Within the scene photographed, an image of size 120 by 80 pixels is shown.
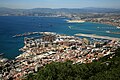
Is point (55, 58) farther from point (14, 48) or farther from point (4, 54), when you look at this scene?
point (14, 48)

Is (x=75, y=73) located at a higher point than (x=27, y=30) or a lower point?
higher

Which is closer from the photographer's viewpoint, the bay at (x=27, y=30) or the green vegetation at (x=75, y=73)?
the green vegetation at (x=75, y=73)

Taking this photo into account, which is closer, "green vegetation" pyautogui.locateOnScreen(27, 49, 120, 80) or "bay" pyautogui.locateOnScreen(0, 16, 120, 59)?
"green vegetation" pyautogui.locateOnScreen(27, 49, 120, 80)

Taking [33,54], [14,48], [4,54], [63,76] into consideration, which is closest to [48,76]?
[63,76]

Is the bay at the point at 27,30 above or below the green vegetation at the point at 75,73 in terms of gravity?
below

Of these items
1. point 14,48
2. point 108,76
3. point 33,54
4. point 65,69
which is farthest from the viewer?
point 14,48

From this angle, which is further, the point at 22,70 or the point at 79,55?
the point at 79,55

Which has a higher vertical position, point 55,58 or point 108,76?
point 108,76

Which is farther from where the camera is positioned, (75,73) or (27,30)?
(27,30)

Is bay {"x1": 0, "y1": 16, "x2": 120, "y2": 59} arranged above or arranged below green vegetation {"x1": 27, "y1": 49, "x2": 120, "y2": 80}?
below

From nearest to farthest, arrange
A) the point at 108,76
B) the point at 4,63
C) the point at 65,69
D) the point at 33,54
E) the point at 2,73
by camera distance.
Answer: the point at 108,76
the point at 65,69
the point at 2,73
the point at 4,63
the point at 33,54
